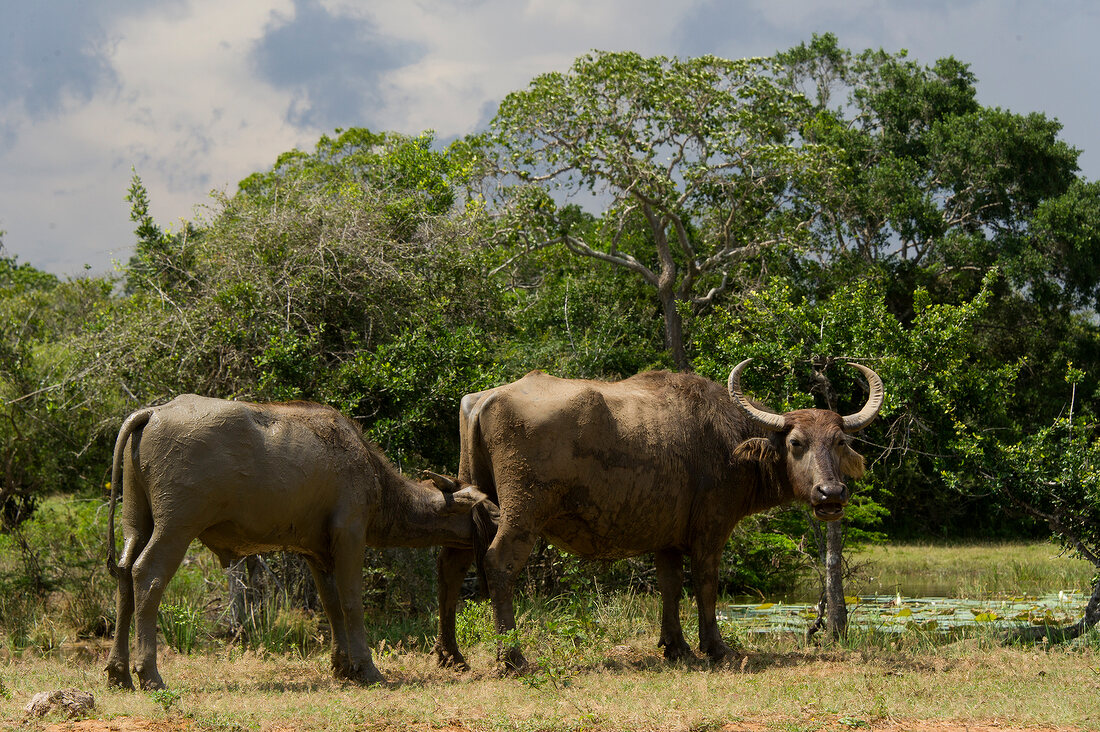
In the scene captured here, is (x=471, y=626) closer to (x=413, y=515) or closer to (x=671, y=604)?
(x=413, y=515)

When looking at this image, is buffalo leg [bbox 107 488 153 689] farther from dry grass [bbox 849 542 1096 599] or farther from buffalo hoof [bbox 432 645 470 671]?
dry grass [bbox 849 542 1096 599]

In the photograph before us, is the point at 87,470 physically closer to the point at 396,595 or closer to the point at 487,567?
the point at 396,595

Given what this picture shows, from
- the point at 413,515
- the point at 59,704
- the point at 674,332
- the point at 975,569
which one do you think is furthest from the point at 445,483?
the point at 674,332

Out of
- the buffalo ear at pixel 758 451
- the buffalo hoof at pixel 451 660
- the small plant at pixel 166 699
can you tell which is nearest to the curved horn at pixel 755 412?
the buffalo ear at pixel 758 451

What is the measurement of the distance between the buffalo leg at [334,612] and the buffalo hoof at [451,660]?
2.94 ft

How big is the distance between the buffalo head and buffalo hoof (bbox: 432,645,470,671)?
3.11m

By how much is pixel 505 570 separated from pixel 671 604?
184 cm

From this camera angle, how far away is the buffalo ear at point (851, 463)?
29.4 feet

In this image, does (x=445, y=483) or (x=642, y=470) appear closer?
(x=445, y=483)

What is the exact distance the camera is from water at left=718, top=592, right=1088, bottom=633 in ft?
38.8

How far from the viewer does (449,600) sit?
30.3ft

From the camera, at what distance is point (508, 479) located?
28.4 ft

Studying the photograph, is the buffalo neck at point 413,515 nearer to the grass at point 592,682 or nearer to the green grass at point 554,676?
the green grass at point 554,676

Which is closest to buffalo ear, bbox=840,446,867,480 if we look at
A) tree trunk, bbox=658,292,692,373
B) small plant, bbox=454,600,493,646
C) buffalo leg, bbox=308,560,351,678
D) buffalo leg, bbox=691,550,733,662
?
buffalo leg, bbox=691,550,733,662
